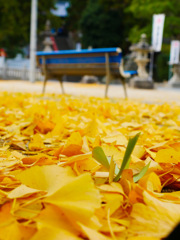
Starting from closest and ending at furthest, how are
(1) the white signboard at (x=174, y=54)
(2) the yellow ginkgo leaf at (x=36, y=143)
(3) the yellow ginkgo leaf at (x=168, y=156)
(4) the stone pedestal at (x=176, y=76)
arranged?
(3) the yellow ginkgo leaf at (x=168, y=156), (2) the yellow ginkgo leaf at (x=36, y=143), (4) the stone pedestal at (x=176, y=76), (1) the white signboard at (x=174, y=54)

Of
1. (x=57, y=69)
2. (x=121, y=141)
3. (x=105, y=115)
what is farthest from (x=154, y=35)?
(x=121, y=141)

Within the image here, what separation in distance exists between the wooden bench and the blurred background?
1307 centimetres

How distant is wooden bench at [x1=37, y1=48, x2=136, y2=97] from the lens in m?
7.37

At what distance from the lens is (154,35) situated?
1694 centimetres

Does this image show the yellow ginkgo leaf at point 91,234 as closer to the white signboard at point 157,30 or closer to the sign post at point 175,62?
the white signboard at point 157,30

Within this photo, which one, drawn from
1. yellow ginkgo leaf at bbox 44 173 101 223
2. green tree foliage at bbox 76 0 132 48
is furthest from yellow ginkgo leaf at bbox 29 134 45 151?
green tree foliage at bbox 76 0 132 48

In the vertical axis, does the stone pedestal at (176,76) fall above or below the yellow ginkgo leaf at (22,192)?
below

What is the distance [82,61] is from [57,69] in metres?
0.88

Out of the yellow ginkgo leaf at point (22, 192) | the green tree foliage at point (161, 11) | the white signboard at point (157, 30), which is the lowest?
the yellow ginkgo leaf at point (22, 192)

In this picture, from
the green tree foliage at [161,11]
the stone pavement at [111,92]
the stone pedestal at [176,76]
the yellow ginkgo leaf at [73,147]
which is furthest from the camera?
the green tree foliage at [161,11]

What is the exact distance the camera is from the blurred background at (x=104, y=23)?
21.1 meters

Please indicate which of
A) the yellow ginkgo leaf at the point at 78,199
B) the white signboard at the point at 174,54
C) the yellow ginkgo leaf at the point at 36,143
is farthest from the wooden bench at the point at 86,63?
the white signboard at the point at 174,54

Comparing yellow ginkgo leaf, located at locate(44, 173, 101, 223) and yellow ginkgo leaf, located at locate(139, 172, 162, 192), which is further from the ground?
yellow ginkgo leaf, located at locate(44, 173, 101, 223)

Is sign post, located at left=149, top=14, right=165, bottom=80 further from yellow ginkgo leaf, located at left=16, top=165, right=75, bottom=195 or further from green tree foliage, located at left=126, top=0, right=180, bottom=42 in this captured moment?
yellow ginkgo leaf, located at left=16, top=165, right=75, bottom=195
